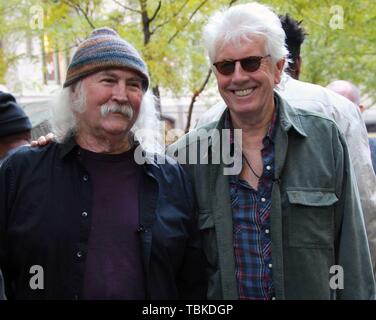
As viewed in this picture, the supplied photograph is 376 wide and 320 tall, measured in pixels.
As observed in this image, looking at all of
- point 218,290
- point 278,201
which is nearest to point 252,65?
point 278,201

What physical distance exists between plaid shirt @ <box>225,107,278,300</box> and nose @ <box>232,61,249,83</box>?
40 cm

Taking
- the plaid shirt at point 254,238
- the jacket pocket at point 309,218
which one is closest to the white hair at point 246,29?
the plaid shirt at point 254,238

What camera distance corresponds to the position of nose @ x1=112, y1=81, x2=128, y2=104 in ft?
9.78

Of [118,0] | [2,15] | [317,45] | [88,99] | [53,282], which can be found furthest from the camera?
[317,45]

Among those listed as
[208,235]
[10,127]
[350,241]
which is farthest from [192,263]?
[10,127]

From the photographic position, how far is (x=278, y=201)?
9.66ft

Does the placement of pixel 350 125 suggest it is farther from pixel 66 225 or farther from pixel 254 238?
pixel 66 225

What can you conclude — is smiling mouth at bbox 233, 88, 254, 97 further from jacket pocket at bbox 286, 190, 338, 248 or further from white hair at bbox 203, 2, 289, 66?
jacket pocket at bbox 286, 190, 338, 248

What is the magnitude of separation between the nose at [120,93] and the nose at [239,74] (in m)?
0.52

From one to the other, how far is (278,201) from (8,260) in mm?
1266

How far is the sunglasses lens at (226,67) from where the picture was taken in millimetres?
3031

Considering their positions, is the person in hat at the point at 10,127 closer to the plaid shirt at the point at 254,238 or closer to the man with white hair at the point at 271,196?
the man with white hair at the point at 271,196

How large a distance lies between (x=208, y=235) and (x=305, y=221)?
0.47 m
